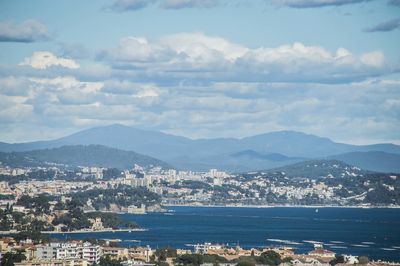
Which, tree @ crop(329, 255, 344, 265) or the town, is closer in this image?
the town

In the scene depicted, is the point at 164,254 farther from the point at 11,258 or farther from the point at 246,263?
the point at 11,258

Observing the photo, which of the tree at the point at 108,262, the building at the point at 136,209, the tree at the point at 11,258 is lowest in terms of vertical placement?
the tree at the point at 108,262

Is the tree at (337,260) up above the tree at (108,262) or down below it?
above

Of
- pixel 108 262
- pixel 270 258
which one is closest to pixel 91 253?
pixel 108 262

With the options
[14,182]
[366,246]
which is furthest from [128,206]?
[366,246]

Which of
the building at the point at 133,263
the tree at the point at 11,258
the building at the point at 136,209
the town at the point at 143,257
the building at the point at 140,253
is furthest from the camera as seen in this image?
the building at the point at 136,209

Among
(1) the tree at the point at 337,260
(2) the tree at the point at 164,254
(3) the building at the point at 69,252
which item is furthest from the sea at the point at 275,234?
(3) the building at the point at 69,252

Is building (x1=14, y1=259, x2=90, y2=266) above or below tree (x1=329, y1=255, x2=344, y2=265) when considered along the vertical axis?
below

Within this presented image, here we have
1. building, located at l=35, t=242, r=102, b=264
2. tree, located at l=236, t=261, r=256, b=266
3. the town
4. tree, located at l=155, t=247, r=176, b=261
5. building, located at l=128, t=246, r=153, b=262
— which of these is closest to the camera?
tree, located at l=236, t=261, r=256, b=266

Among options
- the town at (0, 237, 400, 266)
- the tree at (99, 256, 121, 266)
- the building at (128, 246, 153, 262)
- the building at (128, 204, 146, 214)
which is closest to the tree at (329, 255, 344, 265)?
the town at (0, 237, 400, 266)

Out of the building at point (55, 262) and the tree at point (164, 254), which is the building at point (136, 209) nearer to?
the tree at point (164, 254)

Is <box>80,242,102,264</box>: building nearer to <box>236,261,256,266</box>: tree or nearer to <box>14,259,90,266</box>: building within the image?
<box>14,259,90,266</box>: building
